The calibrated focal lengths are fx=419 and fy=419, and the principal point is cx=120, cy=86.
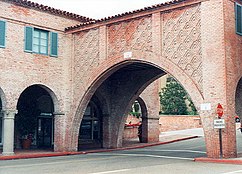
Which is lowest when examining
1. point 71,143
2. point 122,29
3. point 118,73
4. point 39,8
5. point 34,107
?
point 71,143

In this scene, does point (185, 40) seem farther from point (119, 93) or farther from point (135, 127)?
point (135, 127)

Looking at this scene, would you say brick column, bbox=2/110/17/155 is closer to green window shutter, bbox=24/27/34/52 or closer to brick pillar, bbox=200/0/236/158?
green window shutter, bbox=24/27/34/52

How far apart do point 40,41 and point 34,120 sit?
5.50m

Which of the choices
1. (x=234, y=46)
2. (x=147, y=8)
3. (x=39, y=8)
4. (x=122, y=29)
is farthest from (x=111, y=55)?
(x=234, y=46)

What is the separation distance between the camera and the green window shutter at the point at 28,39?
22.9 meters

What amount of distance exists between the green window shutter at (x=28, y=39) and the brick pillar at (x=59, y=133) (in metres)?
4.21

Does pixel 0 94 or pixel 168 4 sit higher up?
pixel 168 4

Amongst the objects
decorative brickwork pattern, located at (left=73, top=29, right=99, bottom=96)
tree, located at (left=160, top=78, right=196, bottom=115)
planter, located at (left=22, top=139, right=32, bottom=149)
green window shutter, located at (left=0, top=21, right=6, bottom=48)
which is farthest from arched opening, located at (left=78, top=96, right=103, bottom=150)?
tree, located at (left=160, top=78, right=196, bottom=115)

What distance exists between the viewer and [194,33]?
19266 millimetres

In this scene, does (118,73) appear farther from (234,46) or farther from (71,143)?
(234,46)

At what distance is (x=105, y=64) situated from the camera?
22.6 meters

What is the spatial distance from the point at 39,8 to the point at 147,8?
6.41 m

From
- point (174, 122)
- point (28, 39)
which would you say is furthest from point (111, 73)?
point (174, 122)

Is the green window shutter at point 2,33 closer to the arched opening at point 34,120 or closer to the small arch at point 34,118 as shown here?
the small arch at point 34,118
